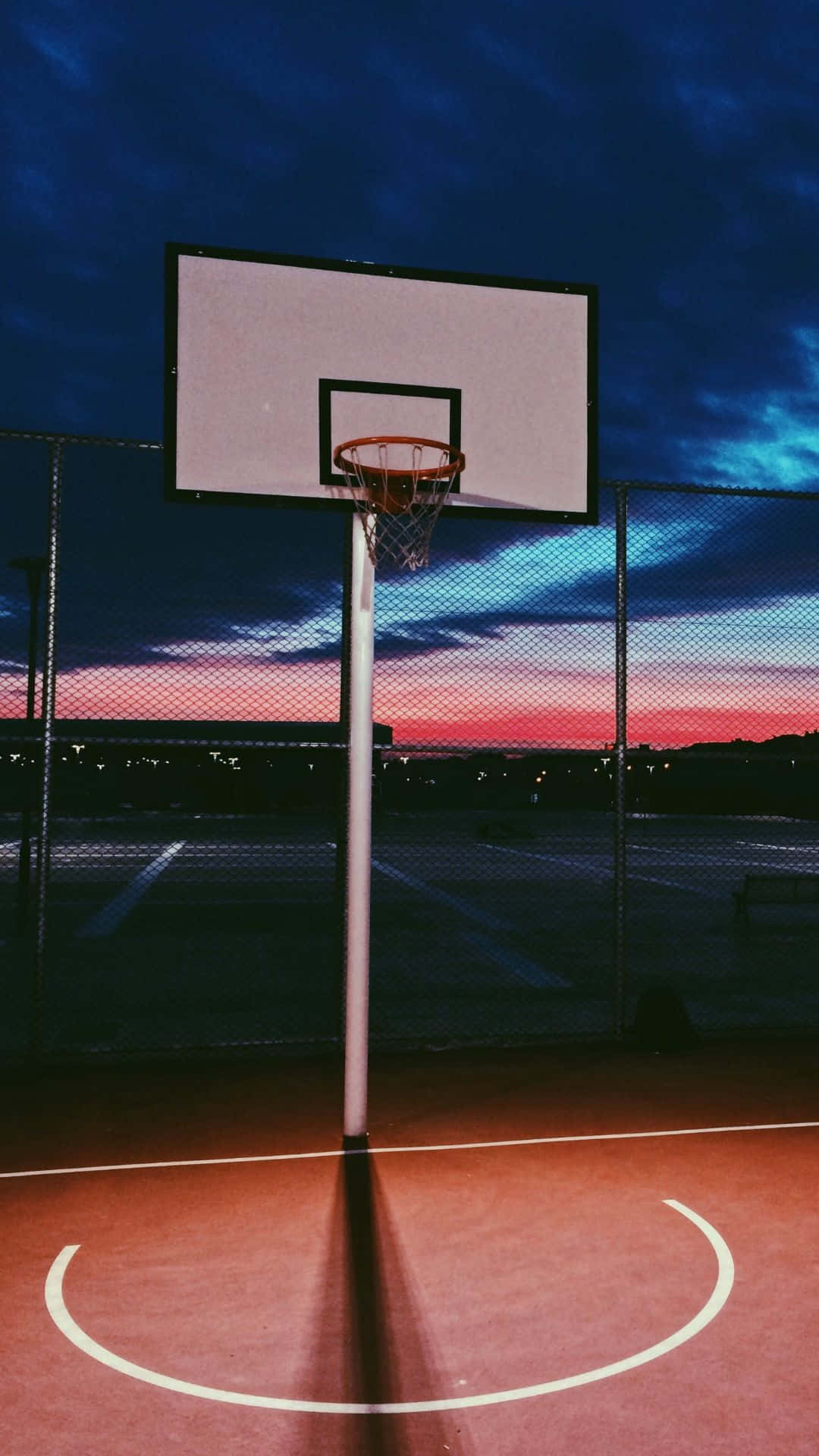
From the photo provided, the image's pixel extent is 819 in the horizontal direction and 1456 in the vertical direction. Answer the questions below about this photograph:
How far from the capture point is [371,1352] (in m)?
3.92

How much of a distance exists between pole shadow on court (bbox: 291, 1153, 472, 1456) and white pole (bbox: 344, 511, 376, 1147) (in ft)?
3.27

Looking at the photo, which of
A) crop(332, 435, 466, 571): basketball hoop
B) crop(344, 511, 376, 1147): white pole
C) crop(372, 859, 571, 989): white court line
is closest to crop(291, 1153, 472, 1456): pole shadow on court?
crop(344, 511, 376, 1147): white pole

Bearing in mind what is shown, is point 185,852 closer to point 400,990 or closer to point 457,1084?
point 400,990

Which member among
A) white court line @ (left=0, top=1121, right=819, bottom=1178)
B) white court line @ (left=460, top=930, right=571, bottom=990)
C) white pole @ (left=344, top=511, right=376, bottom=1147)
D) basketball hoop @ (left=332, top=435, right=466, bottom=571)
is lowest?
white court line @ (left=460, top=930, right=571, bottom=990)

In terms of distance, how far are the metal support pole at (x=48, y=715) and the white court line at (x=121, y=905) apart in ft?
21.8

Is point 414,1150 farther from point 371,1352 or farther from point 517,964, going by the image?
point 517,964

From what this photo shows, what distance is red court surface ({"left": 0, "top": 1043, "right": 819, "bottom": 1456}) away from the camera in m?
3.54

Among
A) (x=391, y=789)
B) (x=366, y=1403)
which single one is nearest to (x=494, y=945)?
(x=366, y=1403)

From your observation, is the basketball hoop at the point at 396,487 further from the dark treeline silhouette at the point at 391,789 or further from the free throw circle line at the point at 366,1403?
the dark treeline silhouette at the point at 391,789

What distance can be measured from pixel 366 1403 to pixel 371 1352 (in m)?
0.31

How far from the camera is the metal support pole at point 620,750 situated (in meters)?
8.26

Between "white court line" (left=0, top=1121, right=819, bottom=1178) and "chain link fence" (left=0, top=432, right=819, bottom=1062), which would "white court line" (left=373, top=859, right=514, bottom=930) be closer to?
"chain link fence" (left=0, top=432, right=819, bottom=1062)

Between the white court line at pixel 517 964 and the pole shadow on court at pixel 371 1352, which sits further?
the white court line at pixel 517 964

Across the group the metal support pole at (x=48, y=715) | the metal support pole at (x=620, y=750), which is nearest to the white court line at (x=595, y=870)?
the metal support pole at (x=620, y=750)
